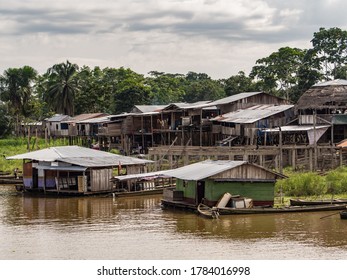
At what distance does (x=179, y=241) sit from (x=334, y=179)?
14020mm

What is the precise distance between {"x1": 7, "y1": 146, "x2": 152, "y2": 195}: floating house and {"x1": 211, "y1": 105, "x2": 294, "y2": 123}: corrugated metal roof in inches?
451

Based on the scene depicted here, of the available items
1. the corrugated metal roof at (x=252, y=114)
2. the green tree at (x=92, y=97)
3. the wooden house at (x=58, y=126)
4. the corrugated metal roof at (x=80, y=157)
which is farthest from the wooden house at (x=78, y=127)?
the corrugated metal roof at (x=80, y=157)

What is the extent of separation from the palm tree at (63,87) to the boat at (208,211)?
53380 mm

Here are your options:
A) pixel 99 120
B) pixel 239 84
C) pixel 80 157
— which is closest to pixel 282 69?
pixel 239 84

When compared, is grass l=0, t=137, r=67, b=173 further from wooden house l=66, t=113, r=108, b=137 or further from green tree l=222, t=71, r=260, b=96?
green tree l=222, t=71, r=260, b=96

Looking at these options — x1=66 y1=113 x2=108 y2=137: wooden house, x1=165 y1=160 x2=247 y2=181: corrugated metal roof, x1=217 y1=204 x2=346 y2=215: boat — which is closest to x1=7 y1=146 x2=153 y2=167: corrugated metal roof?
x1=165 y1=160 x2=247 y2=181: corrugated metal roof

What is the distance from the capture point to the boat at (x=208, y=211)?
106ft

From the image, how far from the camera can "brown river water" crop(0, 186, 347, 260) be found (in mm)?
25547

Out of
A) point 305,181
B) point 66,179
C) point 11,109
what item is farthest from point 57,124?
point 305,181

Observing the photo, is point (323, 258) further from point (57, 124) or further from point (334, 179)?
point (57, 124)

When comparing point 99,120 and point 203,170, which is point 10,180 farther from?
point 203,170

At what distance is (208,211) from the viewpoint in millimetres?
32969

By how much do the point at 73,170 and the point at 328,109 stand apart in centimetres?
2246

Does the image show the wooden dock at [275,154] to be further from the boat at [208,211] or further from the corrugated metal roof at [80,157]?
the boat at [208,211]
